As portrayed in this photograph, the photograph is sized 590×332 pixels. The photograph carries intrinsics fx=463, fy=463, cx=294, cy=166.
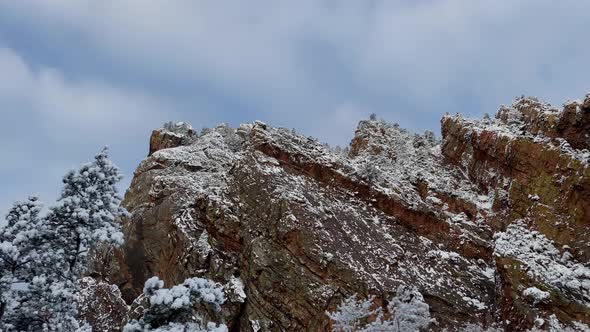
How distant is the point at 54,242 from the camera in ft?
51.1

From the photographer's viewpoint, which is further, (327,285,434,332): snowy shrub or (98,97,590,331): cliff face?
(98,97,590,331): cliff face

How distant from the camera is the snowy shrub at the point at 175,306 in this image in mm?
12828

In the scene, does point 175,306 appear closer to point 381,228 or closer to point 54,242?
point 54,242

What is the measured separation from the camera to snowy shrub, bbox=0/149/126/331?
15.0 meters

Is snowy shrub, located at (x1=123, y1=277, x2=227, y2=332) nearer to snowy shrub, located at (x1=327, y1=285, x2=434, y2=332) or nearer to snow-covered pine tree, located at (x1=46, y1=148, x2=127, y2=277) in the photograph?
snow-covered pine tree, located at (x1=46, y1=148, x2=127, y2=277)

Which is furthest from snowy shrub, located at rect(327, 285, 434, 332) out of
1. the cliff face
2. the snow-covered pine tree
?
the snow-covered pine tree

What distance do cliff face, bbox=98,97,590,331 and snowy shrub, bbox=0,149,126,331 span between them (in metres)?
16.3

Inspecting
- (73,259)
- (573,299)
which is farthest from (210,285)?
(573,299)

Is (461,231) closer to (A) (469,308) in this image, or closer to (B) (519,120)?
(A) (469,308)

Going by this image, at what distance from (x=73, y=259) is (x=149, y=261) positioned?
24363 millimetres

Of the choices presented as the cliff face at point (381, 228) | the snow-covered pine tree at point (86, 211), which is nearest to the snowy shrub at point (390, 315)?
the cliff face at point (381, 228)

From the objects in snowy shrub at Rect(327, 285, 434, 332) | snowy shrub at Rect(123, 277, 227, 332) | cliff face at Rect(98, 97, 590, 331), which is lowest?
snowy shrub at Rect(123, 277, 227, 332)

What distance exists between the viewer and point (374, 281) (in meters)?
28.8

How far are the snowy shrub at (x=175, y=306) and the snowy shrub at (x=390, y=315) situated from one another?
12.9 metres
